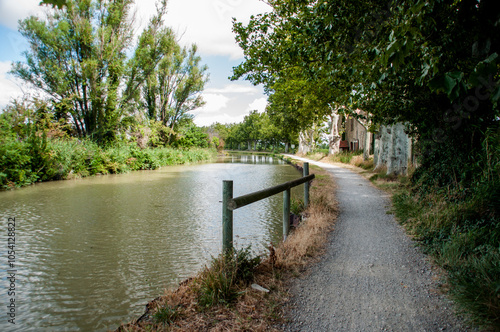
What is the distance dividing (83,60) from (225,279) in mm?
22826

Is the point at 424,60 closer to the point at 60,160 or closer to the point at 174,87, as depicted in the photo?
the point at 60,160

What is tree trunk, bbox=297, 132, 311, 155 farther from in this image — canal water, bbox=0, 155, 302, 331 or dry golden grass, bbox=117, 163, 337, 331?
dry golden grass, bbox=117, 163, 337, 331

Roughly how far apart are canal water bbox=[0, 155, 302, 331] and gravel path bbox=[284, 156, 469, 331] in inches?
74.6

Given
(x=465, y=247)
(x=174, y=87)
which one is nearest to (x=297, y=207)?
(x=465, y=247)

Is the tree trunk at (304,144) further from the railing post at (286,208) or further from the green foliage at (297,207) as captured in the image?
the railing post at (286,208)

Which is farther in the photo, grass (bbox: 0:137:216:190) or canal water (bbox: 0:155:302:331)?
grass (bbox: 0:137:216:190)

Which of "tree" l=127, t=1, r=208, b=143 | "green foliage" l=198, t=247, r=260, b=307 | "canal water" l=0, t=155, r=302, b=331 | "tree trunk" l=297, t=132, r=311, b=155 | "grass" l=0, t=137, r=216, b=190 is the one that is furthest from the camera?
"tree trunk" l=297, t=132, r=311, b=155

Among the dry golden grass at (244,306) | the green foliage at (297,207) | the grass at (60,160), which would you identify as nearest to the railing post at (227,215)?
the dry golden grass at (244,306)

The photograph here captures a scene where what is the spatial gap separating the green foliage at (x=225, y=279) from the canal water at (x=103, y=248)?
102 centimetres

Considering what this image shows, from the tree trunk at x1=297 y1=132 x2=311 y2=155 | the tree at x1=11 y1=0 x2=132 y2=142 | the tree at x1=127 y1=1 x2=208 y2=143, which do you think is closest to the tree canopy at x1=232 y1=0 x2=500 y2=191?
the tree at x1=11 y1=0 x2=132 y2=142

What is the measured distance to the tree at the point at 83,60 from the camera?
65.8 feet

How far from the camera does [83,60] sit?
20969 millimetres

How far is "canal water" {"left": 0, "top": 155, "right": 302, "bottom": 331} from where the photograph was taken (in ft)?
12.4

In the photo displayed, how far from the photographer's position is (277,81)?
1444 cm
